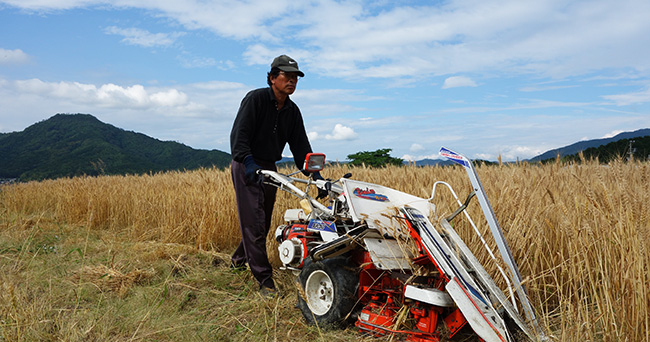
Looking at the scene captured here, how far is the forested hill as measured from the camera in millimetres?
52812

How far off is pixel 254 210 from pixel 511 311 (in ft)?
7.45

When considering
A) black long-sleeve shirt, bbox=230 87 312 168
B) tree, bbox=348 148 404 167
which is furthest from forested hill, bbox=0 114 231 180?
black long-sleeve shirt, bbox=230 87 312 168

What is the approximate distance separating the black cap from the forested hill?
43.7 metres

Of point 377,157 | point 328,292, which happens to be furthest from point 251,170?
point 377,157

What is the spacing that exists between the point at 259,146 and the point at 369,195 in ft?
4.85

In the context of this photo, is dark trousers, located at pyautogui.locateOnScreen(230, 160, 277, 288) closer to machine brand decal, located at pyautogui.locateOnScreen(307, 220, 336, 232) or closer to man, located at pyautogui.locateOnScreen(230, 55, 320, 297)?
man, located at pyautogui.locateOnScreen(230, 55, 320, 297)

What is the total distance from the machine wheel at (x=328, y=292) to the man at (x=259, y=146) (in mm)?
750

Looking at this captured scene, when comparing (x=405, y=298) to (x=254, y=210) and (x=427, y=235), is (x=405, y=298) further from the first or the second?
(x=254, y=210)

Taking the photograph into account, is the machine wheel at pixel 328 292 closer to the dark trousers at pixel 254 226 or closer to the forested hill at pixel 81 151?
the dark trousers at pixel 254 226

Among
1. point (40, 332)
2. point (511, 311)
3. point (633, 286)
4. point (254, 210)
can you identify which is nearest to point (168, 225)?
point (254, 210)

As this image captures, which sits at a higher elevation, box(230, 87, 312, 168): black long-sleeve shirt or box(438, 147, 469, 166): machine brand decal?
box(230, 87, 312, 168): black long-sleeve shirt

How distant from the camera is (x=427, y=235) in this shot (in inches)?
97.3

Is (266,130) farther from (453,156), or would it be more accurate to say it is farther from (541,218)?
(541,218)

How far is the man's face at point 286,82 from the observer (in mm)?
3748
